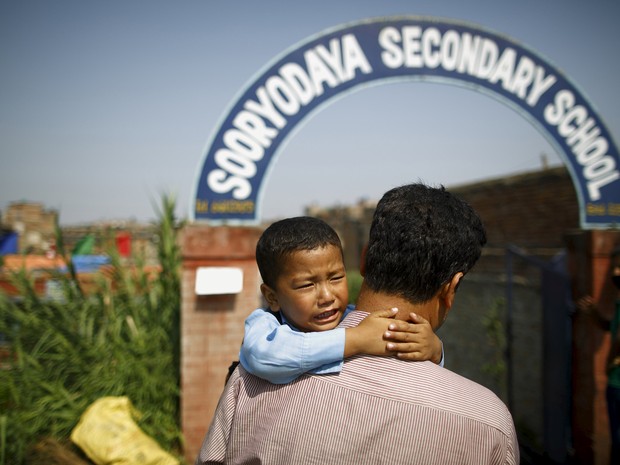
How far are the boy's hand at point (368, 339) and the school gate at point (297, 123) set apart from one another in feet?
10.8

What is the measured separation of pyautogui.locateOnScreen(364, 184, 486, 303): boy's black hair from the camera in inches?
56.2

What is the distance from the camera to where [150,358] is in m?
4.94

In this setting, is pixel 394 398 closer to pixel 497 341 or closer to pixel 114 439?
pixel 114 439

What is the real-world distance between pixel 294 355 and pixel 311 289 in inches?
14.9

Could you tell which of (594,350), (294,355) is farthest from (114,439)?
(594,350)

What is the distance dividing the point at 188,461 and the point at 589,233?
411 centimetres

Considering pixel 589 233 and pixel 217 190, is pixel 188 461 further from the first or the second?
pixel 589 233

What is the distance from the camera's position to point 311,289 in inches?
68.8

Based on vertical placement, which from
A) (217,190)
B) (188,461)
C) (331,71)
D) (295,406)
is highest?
(331,71)

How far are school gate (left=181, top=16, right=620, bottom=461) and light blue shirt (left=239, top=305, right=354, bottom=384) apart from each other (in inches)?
123

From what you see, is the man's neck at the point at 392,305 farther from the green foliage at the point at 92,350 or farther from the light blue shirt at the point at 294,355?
the green foliage at the point at 92,350

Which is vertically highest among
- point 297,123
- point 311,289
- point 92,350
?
point 297,123

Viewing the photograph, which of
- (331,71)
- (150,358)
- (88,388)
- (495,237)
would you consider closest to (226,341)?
(150,358)

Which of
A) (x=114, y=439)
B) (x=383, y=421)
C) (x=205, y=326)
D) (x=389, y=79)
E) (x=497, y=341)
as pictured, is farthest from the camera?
(x=497, y=341)
